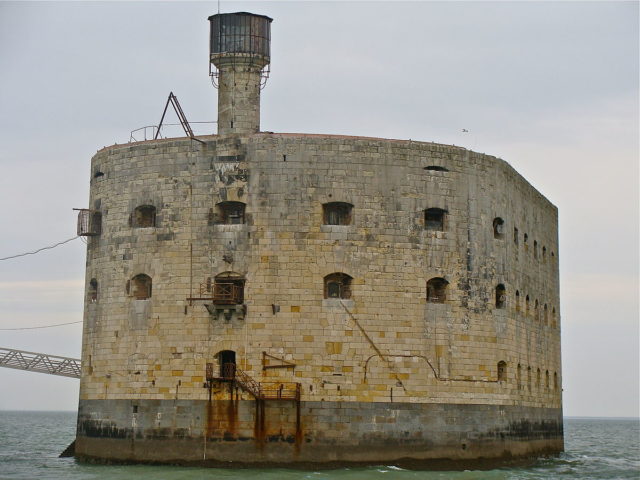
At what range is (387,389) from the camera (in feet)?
110

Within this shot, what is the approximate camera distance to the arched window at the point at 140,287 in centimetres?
3481

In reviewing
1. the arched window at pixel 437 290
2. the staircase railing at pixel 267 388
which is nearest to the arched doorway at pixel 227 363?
the staircase railing at pixel 267 388

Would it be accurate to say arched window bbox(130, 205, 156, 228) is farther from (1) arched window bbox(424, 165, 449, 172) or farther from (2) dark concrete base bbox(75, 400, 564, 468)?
(1) arched window bbox(424, 165, 449, 172)

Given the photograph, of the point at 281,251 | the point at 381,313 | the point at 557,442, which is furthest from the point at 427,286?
the point at 557,442

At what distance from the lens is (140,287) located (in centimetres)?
3491

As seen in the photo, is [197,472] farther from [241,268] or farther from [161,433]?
[241,268]

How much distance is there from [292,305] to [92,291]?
6.58m

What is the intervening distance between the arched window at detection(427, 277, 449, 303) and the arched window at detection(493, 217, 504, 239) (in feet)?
9.79

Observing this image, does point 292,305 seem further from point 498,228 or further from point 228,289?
point 498,228

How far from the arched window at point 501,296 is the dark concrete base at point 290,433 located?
3474 millimetres

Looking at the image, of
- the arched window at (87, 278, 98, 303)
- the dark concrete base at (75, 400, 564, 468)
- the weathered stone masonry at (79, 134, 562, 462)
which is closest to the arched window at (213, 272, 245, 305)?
the weathered stone masonry at (79, 134, 562, 462)

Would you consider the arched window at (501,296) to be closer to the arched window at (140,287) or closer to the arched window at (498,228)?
the arched window at (498,228)

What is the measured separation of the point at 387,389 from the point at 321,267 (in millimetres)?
3695

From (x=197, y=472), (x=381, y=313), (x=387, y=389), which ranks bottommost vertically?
(x=197, y=472)
